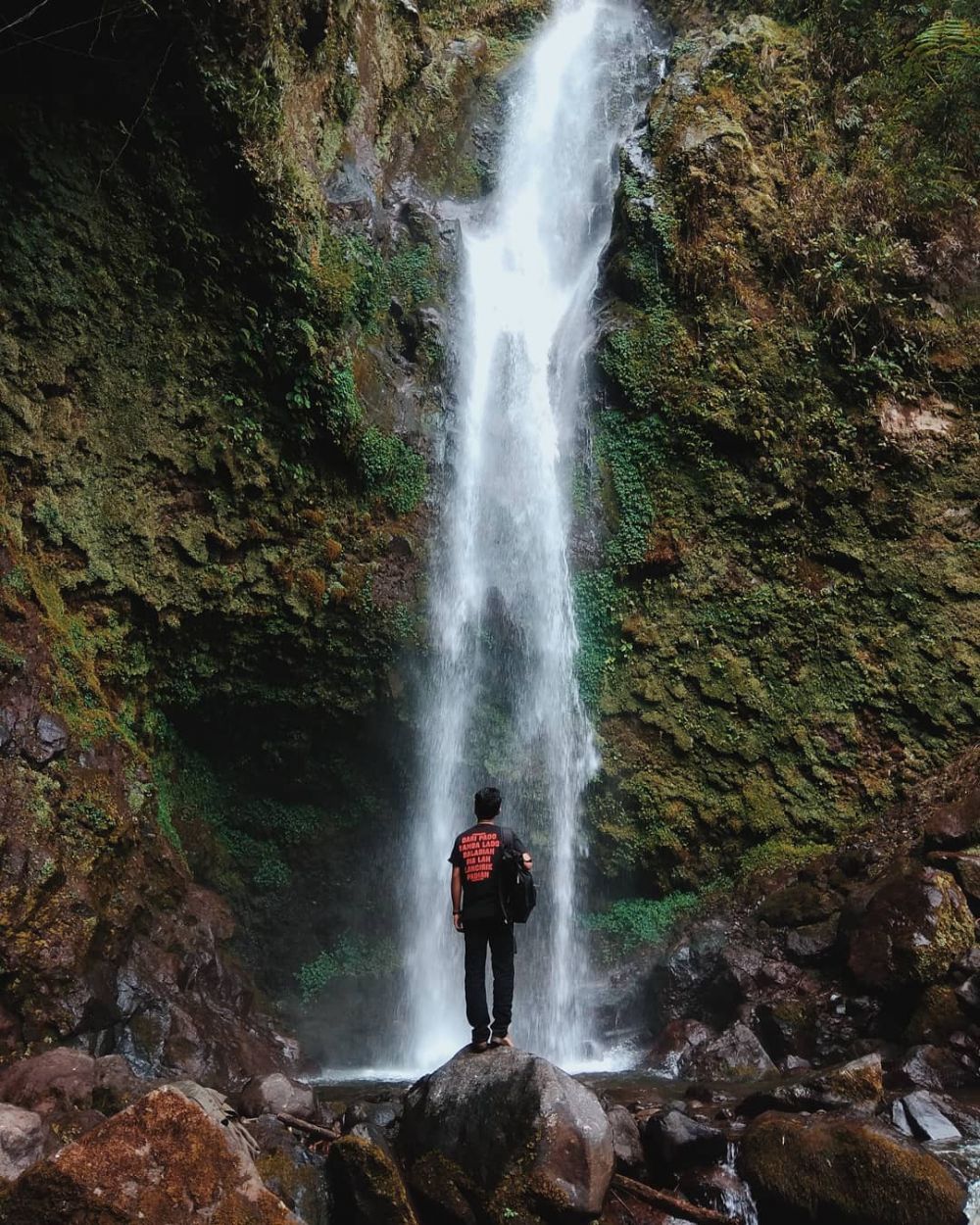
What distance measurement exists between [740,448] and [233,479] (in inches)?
246

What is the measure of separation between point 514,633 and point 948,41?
36.6 feet

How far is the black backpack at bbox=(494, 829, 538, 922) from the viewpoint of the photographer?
4801mm

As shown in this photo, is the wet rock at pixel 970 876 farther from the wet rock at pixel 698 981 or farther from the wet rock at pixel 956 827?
the wet rock at pixel 698 981

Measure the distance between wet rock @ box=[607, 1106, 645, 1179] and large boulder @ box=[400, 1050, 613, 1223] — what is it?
461 millimetres

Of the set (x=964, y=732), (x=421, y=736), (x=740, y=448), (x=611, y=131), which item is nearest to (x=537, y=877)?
(x=421, y=736)

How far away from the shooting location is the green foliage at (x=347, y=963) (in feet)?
30.9

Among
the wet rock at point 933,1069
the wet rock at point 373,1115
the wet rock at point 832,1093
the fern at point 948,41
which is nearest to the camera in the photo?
the wet rock at point 373,1115

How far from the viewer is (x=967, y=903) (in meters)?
6.92

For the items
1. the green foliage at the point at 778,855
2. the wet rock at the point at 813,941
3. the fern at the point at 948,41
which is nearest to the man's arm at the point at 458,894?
the wet rock at the point at 813,941

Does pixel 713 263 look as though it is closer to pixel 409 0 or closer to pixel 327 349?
pixel 327 349

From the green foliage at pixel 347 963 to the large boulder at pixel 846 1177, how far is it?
5876mm

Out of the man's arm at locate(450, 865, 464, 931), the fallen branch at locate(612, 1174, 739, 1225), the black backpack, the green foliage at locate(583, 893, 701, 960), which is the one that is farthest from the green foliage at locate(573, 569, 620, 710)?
the fallen branch at locate(612, 1174, 739, 1225)

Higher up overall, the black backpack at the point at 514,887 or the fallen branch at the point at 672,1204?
the black backpack at the point at 514,887

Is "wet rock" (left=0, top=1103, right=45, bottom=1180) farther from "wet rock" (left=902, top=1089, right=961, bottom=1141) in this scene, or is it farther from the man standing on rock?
"wet rock" (left=902, top=1089, right=961, bottom=1141)
